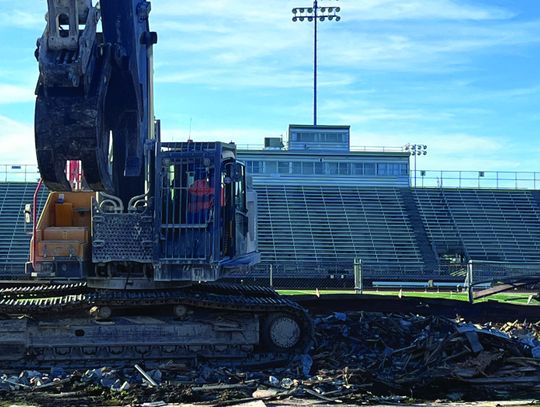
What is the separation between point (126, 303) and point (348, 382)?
11.4 feet

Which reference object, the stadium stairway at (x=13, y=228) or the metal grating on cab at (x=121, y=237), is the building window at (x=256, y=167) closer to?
the stadium stairway at (x=13, y=228)

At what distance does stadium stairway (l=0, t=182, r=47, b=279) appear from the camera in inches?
1436

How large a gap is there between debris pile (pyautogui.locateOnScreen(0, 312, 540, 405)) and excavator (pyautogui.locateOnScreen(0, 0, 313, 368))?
1.73ft

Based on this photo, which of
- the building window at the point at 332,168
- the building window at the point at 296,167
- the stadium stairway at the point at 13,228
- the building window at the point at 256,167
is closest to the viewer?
the stadium stairway at the point at 13,228

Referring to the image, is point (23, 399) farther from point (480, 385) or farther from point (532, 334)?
point (532, 334)

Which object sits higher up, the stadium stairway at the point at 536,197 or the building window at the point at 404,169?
the building window at the point at 404,169

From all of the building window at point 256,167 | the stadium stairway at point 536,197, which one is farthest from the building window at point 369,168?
the stadium stairway at point 536,197

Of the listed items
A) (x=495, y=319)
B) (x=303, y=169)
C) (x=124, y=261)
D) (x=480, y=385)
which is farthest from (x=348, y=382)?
(x=303, y=169)

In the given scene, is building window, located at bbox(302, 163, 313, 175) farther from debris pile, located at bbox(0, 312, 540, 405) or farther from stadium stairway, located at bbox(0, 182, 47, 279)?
debris pile, located at bbox(0, 312, 540, 405)

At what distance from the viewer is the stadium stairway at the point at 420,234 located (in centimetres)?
4091

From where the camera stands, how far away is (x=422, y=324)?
13.5m

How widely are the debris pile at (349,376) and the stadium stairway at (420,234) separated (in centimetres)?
2521

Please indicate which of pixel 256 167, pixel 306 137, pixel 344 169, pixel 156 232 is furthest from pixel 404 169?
pixel 156 232

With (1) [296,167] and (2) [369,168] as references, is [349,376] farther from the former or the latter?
(2) [369,168]
